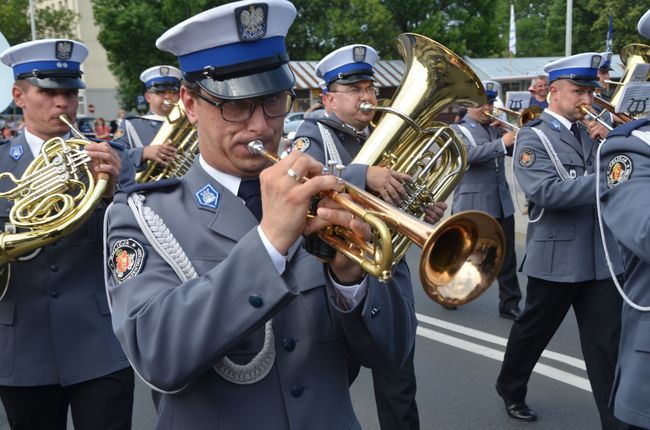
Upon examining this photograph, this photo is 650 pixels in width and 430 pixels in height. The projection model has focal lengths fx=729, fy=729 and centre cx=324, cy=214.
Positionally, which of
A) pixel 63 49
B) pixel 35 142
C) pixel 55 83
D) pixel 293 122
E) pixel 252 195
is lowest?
pixel 293 122

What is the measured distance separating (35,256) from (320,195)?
1863 millimetres

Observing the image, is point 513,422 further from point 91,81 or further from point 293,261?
point 91,81

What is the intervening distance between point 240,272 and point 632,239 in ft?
5.26

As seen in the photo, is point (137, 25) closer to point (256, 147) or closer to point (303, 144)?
point (303, 144)

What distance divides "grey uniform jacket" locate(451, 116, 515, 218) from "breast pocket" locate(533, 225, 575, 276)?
223cm

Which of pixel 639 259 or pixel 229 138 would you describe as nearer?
pixel 229 138

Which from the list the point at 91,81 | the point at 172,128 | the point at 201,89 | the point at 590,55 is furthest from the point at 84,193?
the point at 91,81

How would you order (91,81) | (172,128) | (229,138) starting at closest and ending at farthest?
(229,138)
(172,128)
(91,81)

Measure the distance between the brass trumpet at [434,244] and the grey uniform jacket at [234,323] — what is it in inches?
5.3

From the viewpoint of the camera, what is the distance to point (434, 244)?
1751mm

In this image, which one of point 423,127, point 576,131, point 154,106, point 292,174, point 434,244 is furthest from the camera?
point 154,106

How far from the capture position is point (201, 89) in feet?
5.96

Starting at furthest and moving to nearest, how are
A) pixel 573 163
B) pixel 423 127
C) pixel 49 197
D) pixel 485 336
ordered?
1. pixel 485 336
2. pixel 573 163
3. pixel 423 127
4. pixel 49 197

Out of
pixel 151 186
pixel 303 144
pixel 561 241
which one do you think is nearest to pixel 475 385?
pixel 561 241
